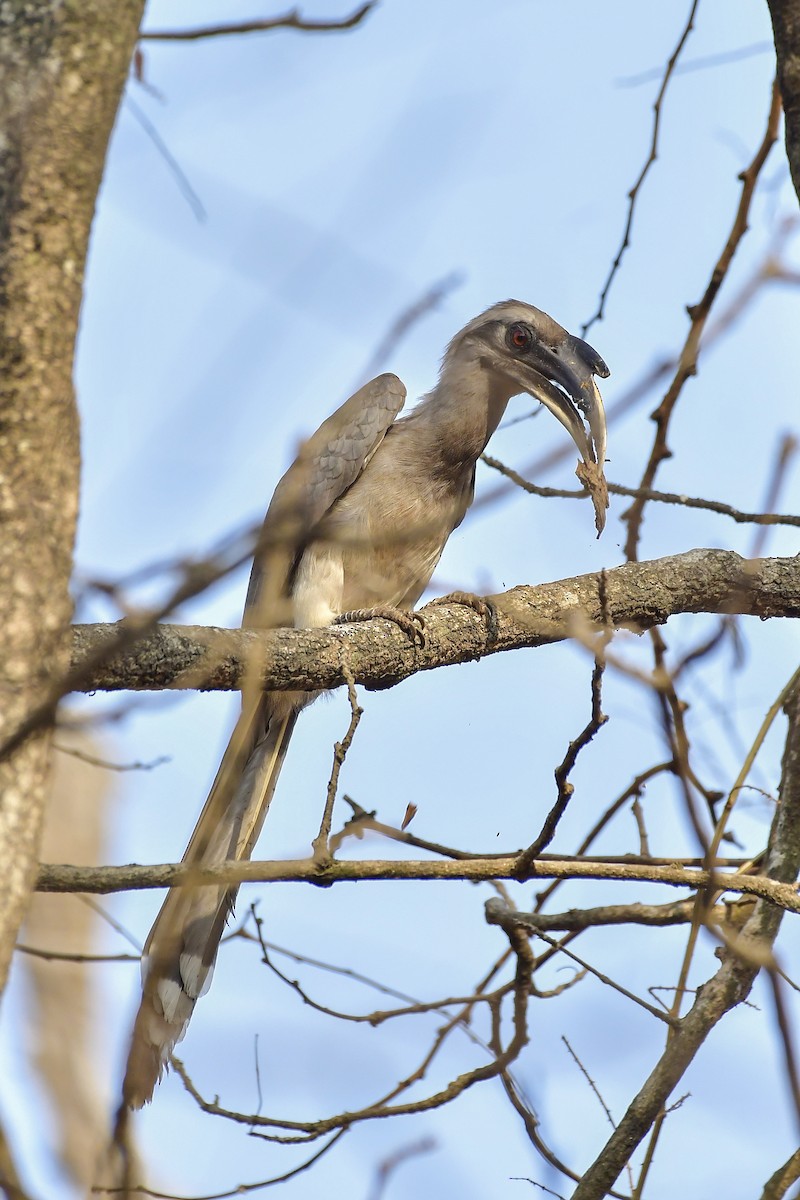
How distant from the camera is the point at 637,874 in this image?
3.07 m

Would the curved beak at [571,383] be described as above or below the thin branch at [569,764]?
above

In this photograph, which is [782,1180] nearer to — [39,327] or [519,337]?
[39,327]

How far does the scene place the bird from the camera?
5117 mm

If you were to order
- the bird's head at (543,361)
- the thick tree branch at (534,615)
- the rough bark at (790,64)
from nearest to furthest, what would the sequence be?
the rough bark at (790,64) → the thick tree branch at (534,615) → the bird's head at (543,361)

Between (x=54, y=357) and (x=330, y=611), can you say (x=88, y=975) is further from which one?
(x=54, y=357)

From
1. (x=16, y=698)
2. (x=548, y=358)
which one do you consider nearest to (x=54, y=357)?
(x=16, y=698)

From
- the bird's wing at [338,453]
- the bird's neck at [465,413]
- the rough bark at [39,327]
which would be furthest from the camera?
the bird's neck at [465,413]

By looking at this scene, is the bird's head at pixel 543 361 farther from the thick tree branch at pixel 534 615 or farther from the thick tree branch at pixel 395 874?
the thick tree branch at pixel 395 874

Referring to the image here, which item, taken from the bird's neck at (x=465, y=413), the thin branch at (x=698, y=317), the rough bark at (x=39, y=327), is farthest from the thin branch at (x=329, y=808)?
the bird's neck at (x=465, y=413)

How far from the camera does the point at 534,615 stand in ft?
13.5

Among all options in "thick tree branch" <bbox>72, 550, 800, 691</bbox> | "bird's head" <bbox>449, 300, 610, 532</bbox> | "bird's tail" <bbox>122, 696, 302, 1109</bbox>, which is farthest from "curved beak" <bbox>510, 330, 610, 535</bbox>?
"bird's tail" <bbox>122, 696, 302, 1109</bbox>

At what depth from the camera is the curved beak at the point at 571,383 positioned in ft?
17.0

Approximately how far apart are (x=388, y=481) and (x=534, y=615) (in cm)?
178

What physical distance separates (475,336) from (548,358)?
567mm
